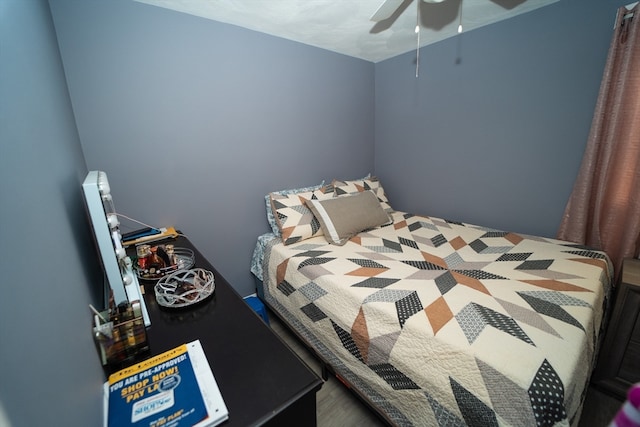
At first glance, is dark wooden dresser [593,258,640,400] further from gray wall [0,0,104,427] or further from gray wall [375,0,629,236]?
gray wall [0,0,104,427]

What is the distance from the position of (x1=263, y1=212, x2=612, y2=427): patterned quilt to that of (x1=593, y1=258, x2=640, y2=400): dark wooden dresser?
0.35 ft

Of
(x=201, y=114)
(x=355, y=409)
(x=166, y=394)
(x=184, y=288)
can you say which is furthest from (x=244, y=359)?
(x=201, y=114)

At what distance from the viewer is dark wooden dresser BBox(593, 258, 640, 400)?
4.28ft

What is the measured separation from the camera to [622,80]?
1.46 metres

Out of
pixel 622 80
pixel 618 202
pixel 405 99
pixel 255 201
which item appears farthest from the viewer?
pixel 405 99

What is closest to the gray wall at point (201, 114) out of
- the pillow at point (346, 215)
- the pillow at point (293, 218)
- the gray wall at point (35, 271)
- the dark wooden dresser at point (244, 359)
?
the pillow at point (293, 218)

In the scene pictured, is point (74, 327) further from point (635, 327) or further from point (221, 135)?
point (635, 327)

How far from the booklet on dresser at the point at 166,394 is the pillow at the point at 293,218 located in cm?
127

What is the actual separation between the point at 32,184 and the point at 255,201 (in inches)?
66.9

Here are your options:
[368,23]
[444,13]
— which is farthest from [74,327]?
[444,13]

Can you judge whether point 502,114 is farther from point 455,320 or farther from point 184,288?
point 184,288

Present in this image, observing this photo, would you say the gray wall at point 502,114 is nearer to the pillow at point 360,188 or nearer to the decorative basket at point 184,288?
the pillow at point 360,188

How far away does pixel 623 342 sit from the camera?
4.39 feet

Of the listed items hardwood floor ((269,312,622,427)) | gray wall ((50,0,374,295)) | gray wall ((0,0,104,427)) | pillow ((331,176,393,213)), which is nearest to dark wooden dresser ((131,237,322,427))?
gray wall ((0,0,104,427))
